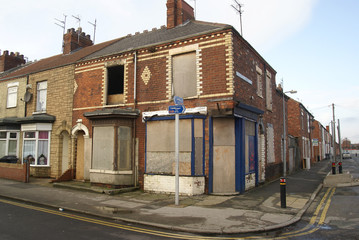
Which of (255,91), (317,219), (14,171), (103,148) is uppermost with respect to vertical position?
(255,91)

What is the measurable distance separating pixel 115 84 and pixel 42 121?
5686 millimetres

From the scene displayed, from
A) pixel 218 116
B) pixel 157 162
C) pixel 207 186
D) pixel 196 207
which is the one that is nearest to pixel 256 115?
pixel 218 116

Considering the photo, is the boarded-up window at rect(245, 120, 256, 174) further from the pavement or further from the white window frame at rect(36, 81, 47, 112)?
the white window frame at rect(36, 81, 47, 112)

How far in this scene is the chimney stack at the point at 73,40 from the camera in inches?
902

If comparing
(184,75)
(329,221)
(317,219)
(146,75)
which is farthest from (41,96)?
(329,221)

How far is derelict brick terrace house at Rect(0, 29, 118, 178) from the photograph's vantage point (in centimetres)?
1716

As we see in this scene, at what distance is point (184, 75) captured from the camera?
43.1ft

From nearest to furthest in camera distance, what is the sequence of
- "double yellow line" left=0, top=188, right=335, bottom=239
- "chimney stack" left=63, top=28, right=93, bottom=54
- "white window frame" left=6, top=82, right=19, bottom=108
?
"double yellow line" left=0, top=188, right=335, bottom=239
"white window frame" left=6, top=82, right=19, bottom=108
"chimney stack" left=63, top=28, right=93, bottom=54

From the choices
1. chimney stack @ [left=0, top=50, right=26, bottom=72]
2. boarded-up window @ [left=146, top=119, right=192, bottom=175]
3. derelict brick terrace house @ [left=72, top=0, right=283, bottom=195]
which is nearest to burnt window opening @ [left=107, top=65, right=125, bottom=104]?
derelict brick terrace house @ [left=72, top=0, right=283, bottom=195]

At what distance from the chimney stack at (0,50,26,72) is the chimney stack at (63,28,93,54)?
8.92 metres

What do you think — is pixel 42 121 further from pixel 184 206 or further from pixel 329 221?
pixel 329 221

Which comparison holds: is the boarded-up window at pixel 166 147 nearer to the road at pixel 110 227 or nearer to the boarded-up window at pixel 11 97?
the road at pixel 110 227

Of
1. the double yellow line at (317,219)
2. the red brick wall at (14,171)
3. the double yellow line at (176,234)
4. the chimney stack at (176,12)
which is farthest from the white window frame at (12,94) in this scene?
the double yellow line at (317,219)

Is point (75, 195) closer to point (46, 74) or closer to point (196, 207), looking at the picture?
point (196, 207)
